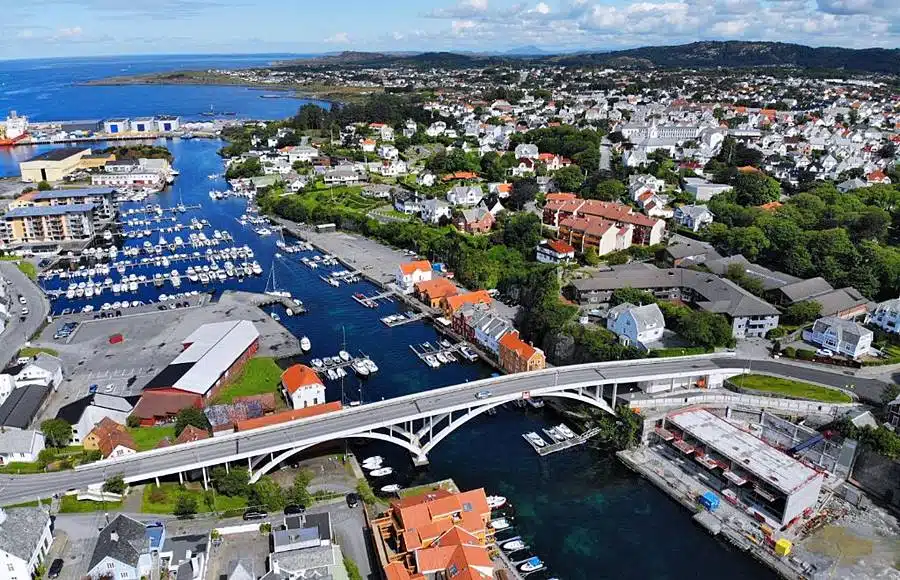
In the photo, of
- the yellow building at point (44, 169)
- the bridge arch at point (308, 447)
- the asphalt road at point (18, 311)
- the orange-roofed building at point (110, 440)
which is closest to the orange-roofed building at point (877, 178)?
the bridge arch at point (308, 447)

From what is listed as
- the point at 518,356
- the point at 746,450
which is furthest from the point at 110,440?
the point at 746,450

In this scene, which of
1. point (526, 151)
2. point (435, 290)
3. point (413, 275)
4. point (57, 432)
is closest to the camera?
point (57, 432)

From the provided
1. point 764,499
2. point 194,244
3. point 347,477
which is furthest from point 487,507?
point 194,244

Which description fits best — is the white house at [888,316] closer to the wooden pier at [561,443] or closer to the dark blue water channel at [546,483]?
the wooden pier at [561,443]

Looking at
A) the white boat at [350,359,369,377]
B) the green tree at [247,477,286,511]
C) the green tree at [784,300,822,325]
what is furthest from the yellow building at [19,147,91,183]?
the green tree at [784,300,822,325]

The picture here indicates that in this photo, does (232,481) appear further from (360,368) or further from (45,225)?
(45,225)

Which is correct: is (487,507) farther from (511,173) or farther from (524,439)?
(511,173)
